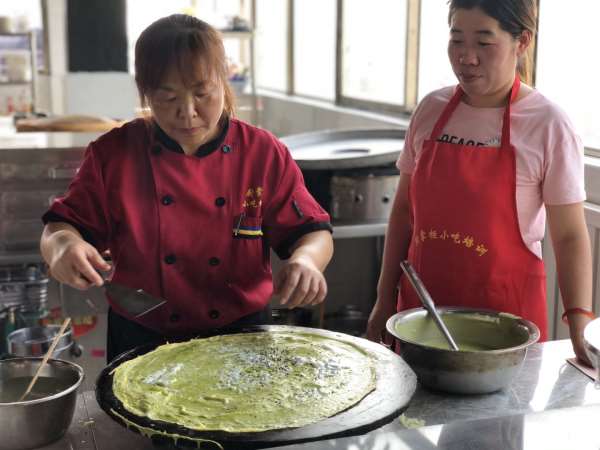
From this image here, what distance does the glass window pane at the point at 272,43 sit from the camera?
709 centimetres

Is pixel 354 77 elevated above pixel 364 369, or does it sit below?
above

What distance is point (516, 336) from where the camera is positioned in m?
1.44

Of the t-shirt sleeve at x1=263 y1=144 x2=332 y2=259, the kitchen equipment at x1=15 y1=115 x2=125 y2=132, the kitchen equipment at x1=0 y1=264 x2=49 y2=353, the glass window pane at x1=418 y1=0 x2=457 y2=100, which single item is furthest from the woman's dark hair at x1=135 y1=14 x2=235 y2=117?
the glass window pane at x1=418 y1=0 x2=457 y2=100

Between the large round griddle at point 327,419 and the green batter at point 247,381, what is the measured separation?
0.02 meters

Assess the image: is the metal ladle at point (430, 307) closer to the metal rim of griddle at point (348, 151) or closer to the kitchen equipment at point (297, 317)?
the metal rim of griddle at point (348, 151)

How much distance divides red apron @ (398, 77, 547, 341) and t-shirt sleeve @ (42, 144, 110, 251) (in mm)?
735

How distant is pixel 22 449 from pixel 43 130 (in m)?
2.77

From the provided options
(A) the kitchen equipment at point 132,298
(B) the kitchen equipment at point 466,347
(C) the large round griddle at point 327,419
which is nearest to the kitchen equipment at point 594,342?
(B) the kitchen equipment at point 466,347

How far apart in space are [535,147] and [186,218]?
2.52 ft

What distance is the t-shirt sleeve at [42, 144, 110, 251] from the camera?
1.51 meters

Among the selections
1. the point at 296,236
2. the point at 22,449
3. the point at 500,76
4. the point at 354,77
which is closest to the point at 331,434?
the point at 22,449

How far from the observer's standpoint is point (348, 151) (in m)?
3.30

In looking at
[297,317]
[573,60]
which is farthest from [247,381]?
[573,60]

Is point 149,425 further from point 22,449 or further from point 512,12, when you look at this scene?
point 512,12
